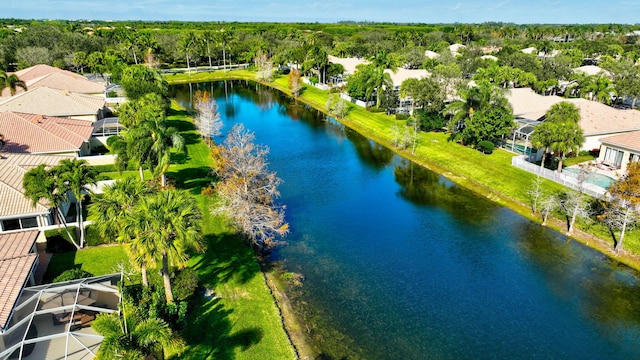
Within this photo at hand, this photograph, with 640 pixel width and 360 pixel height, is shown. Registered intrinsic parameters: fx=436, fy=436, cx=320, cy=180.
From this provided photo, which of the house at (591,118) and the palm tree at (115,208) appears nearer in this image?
the palm tree at (115,208)

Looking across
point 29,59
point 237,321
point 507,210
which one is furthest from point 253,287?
point 29,59

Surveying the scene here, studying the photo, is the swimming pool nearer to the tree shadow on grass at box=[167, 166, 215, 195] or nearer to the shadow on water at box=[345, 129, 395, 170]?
the shadow on water at box=[345, 129, 395, 170]

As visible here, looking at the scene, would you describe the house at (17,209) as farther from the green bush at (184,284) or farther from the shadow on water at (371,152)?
the shadow on water at (371,152)

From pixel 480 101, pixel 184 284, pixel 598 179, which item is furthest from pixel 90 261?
pixel 480 101

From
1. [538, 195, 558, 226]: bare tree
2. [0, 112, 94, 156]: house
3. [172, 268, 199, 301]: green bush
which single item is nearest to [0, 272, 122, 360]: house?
[172, 268, 199, 301]: green bush

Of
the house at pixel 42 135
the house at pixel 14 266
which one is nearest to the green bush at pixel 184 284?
the house at pixel 14 266

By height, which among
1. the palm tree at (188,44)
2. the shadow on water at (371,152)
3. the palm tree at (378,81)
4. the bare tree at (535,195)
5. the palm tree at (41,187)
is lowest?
the shadow on water at (371,152)

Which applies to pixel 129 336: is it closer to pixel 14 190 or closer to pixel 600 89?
pixel 14 190
